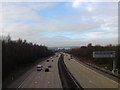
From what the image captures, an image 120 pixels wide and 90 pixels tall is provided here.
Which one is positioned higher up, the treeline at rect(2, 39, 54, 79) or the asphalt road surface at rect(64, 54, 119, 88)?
the treeline at rect(2, 39, 54, 79)

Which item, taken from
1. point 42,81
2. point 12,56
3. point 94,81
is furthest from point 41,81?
point 12,56

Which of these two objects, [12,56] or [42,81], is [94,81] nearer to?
[42,81]

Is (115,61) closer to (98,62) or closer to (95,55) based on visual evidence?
(95,55)

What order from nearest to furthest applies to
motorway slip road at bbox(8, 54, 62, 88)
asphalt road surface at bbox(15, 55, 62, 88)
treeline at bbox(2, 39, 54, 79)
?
1. asphalt road surface at bbox(15, 55, 62, 88)
2. motorway slip road at bbox(8, 54, 62, 88)
3. treeline at bbox(2, 39, 54, 79)

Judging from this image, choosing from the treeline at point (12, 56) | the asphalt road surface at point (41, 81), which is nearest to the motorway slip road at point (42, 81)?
the asphalt road surface at point (41, 81)

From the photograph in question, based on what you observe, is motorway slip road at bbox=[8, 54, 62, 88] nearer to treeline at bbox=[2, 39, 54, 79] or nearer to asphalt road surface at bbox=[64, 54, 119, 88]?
asphalt road surface at bbox=[64, 54, 119, 88]

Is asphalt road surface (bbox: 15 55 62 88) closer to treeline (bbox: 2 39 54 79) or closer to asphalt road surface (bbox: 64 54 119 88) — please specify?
asphalt road surface (bbox: 64 54 119 88)

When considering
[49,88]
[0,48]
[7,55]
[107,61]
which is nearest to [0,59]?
[0,48]

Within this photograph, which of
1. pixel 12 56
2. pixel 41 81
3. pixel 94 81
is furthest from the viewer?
pixel 12 56

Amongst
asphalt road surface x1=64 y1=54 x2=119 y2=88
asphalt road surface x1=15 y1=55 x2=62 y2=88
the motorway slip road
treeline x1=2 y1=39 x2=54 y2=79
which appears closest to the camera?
asphalt road surface x1=15 y1=55 x2=62 y2=88

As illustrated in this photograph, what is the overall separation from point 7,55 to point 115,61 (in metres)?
28.9

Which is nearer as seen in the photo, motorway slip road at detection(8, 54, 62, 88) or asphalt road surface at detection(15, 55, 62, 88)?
asphalt road surface at detection(15, 55, 62, 88)

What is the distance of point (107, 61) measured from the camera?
8388 cm

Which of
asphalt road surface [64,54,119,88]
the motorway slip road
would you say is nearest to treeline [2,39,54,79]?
the motorway slip road
